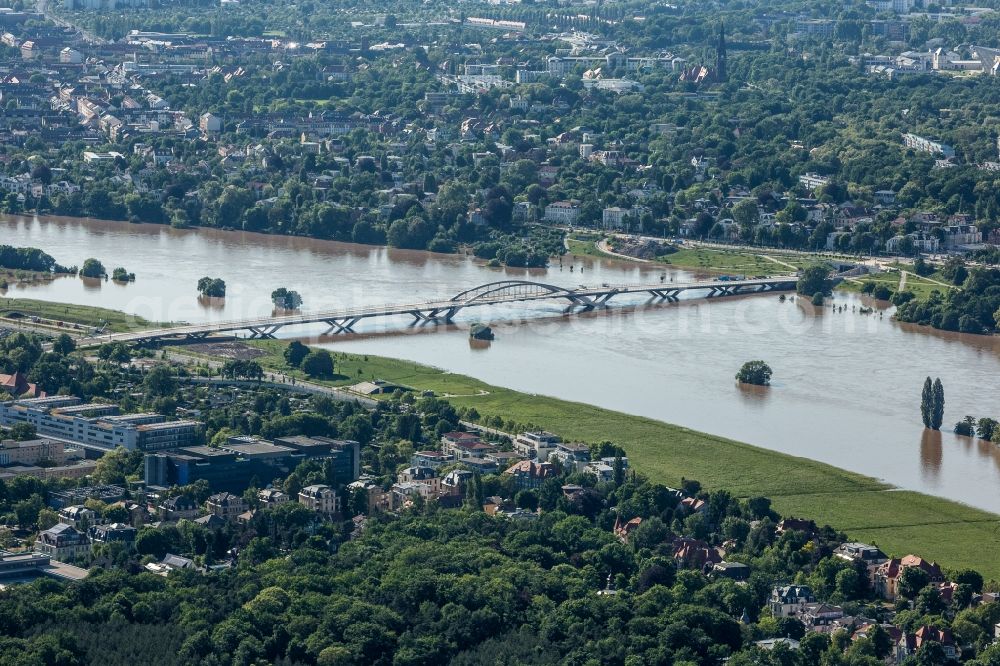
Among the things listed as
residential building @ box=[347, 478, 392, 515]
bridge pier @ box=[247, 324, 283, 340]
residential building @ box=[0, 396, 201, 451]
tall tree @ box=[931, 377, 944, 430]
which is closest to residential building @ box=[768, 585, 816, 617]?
residential building @ box=[347, 478, 392, 515]

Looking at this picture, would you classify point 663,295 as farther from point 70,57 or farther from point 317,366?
point 70,57

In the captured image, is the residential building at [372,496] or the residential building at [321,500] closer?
the residential building at [321,500]

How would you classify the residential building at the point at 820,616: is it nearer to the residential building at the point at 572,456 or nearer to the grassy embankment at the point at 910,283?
the residential building at the point at 572,456

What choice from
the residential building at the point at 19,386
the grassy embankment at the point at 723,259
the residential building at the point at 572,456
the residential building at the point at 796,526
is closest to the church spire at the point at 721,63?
the grassy embankment at the point at 723,259

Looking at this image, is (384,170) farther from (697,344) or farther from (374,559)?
(374,559)

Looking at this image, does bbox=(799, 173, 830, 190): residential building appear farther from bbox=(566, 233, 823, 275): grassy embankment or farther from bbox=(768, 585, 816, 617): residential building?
bbox=(768, 585, 816, 617): residential building
